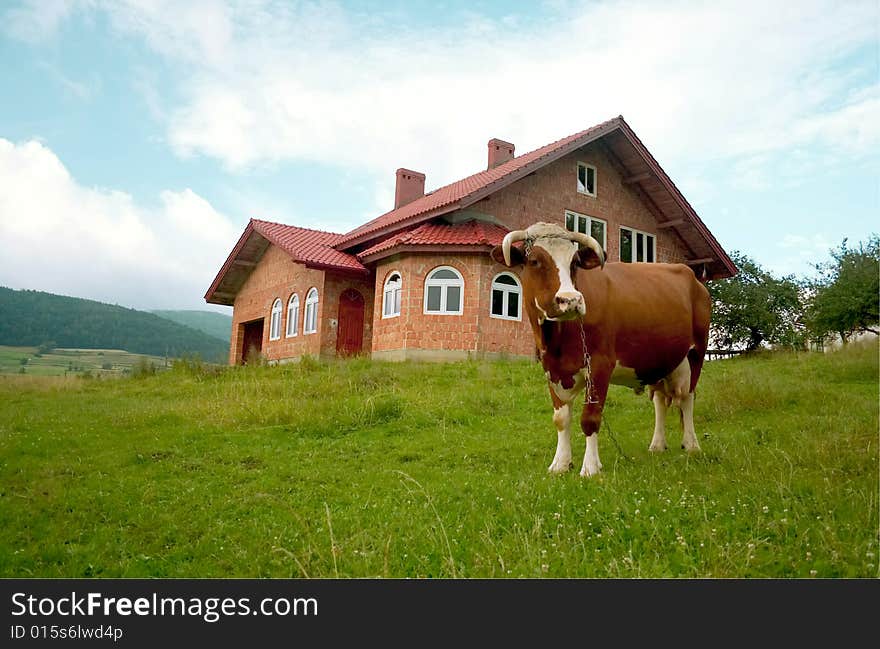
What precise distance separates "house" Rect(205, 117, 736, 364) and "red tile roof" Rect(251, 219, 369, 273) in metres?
0.06

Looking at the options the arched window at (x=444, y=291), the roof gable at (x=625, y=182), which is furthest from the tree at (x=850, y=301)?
the arched window at (x=444, y=291)

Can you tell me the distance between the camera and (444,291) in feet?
61.1

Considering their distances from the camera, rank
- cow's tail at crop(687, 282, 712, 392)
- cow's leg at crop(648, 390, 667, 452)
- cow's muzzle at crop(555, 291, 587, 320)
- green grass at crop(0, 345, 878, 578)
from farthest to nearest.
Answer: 1. cow's tail at crop(687, 282, 712, 392)
2. cow's leg at crop(648, 390, 667, 452)
3. cow's muzzle at crop(555, 291, 587, 320)
4. green grass at crop(0, 345, 878, 578)

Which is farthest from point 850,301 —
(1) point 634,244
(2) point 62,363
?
(2) point 62,363

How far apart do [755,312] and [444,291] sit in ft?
61.1

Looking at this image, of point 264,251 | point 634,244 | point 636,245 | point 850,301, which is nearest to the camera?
point 850,301

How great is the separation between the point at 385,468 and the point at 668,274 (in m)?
3.76

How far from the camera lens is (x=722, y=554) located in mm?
3941

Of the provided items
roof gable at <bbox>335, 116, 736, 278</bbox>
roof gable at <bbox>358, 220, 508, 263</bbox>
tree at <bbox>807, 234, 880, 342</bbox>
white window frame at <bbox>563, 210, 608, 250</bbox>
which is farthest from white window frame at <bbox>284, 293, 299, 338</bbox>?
tree at <bbox>807, 234, 880, 342</bbox>

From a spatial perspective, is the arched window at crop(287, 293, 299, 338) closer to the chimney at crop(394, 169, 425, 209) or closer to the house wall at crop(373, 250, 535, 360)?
the house wall at crop(373, 250, 535, 360)

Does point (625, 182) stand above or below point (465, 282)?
above

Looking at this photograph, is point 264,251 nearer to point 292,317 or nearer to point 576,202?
point 292,317

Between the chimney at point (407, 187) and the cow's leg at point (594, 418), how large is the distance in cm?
2201

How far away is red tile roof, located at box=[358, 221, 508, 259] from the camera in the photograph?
18.0 meters
